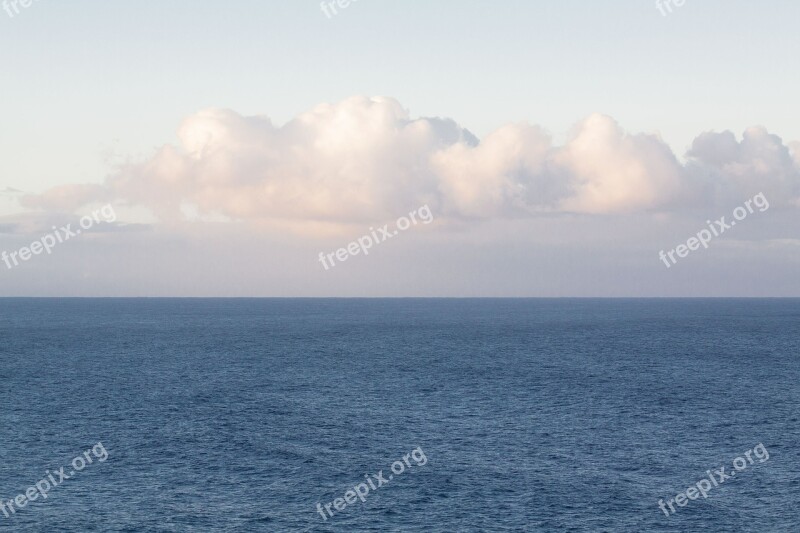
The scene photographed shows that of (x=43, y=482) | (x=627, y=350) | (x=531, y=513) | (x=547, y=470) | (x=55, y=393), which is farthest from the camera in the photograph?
(x=627, y=350)

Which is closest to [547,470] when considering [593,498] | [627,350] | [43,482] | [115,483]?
[593,498]

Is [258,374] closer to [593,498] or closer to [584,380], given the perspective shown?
[584,380]

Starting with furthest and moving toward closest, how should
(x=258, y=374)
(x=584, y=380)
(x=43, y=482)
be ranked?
1. (x=258, y=374)
2. (x=584, y=380)
3. (x=43, y=482)

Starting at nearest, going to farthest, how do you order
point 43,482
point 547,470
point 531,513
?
point 531,513
point 43,482
point 547,470

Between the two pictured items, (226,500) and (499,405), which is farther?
(499,405)

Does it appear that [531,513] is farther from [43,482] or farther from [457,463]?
[43,482]

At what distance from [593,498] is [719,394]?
63225mm

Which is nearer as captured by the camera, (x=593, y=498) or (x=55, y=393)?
(x=593, y=498)

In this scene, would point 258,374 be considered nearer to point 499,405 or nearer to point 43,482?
point 499,405

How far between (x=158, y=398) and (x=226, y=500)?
5481 centimetres

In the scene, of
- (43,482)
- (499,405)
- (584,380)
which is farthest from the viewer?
(584,380)

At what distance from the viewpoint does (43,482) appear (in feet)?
240

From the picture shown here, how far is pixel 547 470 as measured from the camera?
77812 mm

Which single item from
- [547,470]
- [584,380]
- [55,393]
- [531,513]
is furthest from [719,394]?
[55,393]
